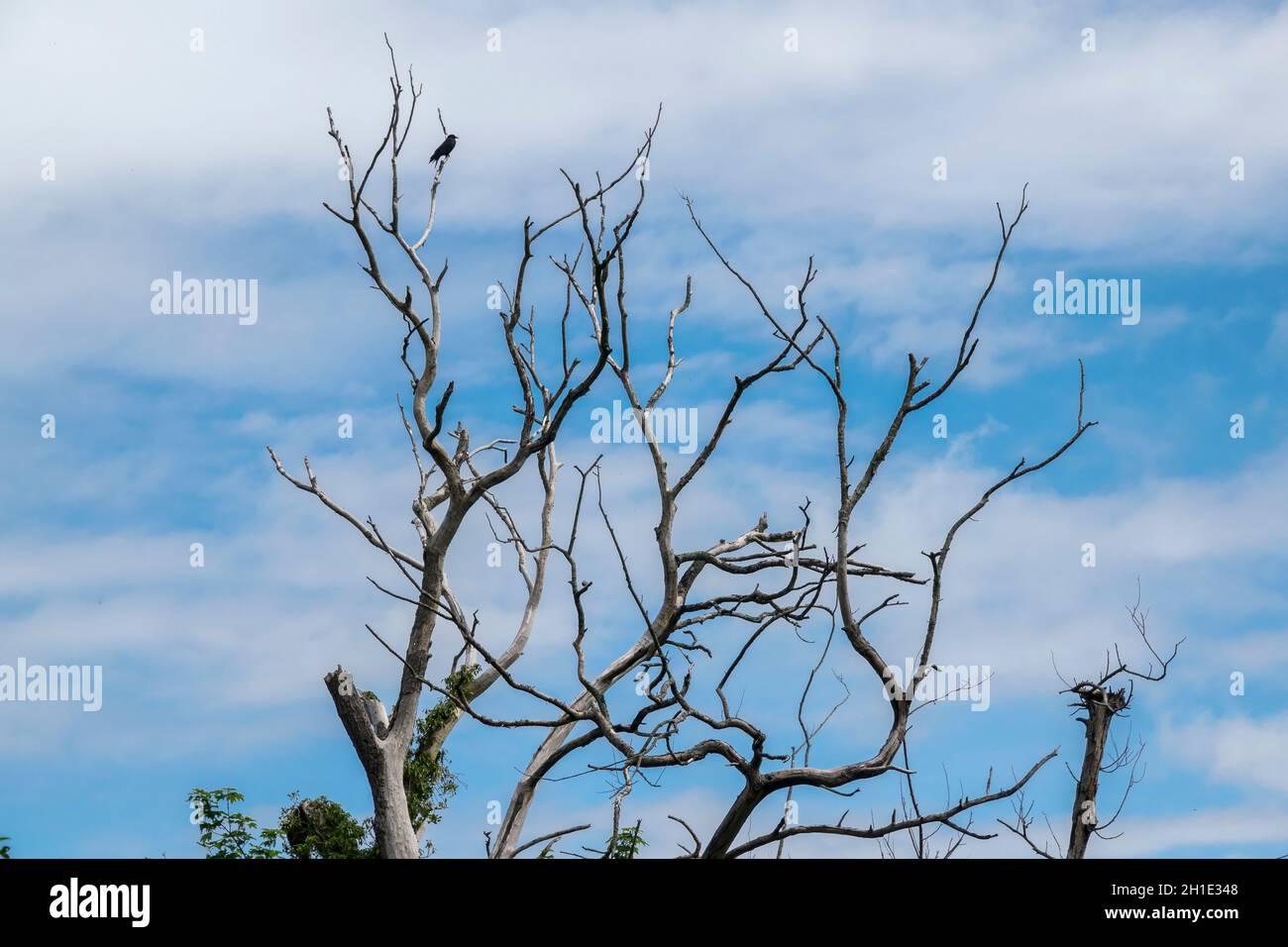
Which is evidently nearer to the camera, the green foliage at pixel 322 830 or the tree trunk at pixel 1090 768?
the tree trunk at pixel 1090 768

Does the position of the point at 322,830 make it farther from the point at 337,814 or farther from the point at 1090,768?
the point at 1090,768

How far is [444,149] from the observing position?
10.7 metres

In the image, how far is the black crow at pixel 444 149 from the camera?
34.9ft

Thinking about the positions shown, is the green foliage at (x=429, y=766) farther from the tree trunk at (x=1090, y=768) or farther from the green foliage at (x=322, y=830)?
the tree trunk at (x=1090, y=768)

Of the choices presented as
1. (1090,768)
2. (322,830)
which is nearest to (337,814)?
(322,830)

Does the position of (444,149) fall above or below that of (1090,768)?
above

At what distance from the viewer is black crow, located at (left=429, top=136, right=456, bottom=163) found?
10633mm

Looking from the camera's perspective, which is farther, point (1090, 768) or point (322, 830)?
point (322, 830)

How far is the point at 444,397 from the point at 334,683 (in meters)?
2.53
